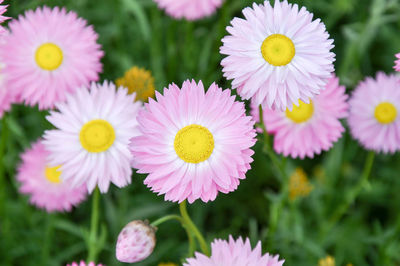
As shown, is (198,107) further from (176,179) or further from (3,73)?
(3,73)

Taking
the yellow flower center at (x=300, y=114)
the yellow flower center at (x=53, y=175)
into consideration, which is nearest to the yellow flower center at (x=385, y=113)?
the yellow flower center at (x=300, y=114)

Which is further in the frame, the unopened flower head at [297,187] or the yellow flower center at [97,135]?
the unopened flower head at [297,187]

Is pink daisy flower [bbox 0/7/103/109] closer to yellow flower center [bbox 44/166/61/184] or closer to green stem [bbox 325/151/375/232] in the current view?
yellow flower center [bbox 44/166/61/184]

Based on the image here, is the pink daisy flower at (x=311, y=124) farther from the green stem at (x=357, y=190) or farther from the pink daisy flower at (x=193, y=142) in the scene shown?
the pink daisy flower at (x=193, y=142)

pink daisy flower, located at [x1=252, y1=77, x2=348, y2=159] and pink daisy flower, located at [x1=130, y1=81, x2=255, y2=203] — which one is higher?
pink daisy flower, located at [x1=252, y1=77, x2=348, y2=159]

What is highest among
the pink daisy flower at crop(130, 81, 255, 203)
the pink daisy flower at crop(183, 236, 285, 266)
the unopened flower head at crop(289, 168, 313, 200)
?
the unopened flower head at crop(289, 168, 313, 200)

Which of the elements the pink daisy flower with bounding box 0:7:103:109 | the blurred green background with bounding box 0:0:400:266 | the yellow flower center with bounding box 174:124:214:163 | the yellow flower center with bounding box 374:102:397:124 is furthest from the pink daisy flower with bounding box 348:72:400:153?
the pink daisy flower with bounding box 0:7:103:109

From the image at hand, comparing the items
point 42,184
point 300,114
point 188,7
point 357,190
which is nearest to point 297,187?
point 357,190

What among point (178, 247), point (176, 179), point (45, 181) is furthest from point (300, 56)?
point (45, 181)

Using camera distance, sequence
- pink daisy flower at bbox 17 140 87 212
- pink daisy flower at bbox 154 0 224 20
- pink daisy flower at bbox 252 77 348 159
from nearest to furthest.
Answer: pink daisy flower at bbox 252 77 348 159 → pink daisy flower at bbox 17 140 87 212 → pink daisy flower at bbox 154 0 224 20
